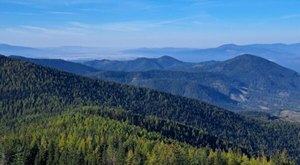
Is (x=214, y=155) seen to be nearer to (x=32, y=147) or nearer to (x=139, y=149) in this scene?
(x=139, y=149)

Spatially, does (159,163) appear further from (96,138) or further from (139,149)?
(96,138)

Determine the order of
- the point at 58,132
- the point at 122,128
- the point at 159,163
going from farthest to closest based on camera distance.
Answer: the point at 122,128 < the point at 58,132 < the point at 159,163

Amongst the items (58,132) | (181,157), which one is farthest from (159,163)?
(58,132)

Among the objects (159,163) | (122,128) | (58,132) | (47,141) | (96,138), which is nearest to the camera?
(159,163)

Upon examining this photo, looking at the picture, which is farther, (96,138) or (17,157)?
(96,138)

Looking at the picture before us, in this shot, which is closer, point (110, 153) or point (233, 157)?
point (110, 153)

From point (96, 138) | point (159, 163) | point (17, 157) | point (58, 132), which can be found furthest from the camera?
point (58, 132)

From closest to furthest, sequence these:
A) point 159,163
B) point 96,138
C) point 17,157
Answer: point 17,157 < point 159,163 < point 96,138

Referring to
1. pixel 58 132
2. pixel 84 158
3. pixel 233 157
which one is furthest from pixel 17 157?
pixel 233 157

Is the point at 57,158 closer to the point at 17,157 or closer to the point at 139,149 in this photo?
the point at 17,157
